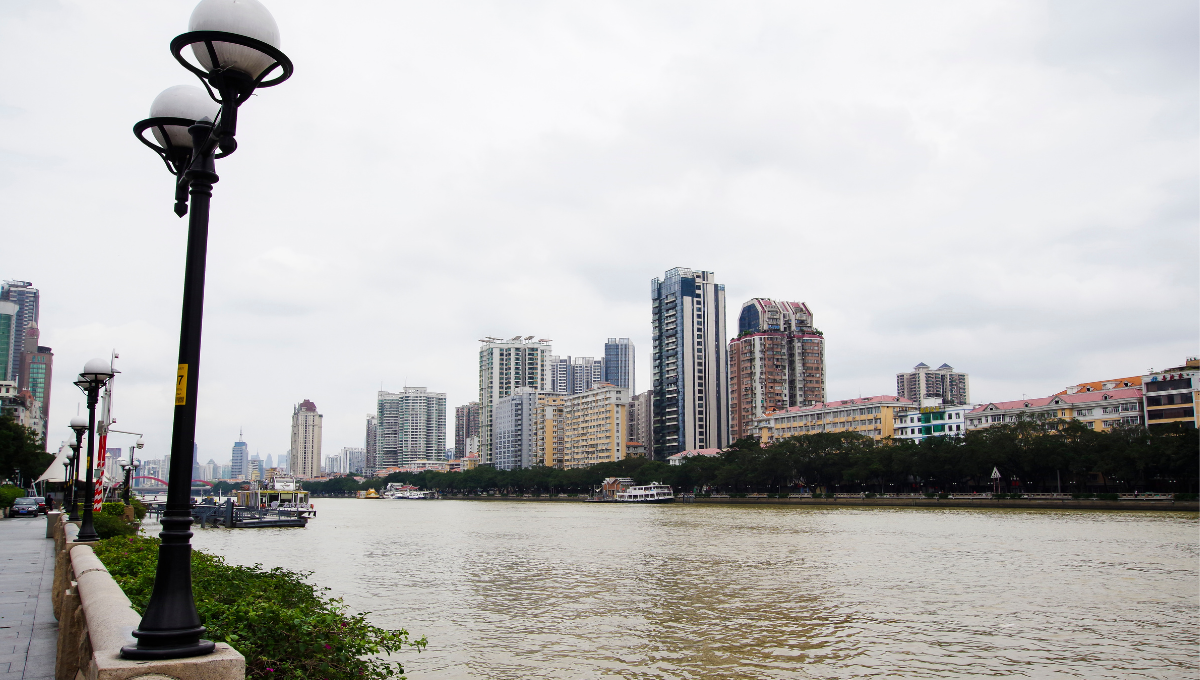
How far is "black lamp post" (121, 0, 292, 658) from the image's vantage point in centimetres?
468

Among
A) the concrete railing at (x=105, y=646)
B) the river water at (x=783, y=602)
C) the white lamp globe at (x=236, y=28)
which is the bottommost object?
the river water at (x=783, y=602)

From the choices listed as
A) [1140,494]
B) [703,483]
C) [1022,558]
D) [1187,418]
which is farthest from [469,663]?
[703,483]

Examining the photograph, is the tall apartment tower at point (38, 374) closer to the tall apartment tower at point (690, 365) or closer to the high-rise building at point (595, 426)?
the high-rise building at point (595, 426)

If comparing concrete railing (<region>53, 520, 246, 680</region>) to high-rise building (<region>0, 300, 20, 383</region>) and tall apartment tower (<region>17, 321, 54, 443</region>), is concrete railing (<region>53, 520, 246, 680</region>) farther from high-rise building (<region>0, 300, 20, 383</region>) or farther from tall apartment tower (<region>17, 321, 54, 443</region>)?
tall apartment tower (<region>17, 321, 54, 443</region>)

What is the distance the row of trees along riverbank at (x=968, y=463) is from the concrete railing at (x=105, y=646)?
2536 inches

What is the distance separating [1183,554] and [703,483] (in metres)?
79.5

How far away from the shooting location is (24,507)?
4119 cm

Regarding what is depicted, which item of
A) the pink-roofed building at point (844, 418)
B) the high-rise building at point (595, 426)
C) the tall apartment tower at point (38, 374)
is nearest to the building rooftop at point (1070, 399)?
the pink-roofed building at point (844, 418)

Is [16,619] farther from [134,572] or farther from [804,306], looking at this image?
[804,306]

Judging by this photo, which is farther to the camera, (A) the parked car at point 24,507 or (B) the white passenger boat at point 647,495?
(B) the white passenger boat at point 647,495

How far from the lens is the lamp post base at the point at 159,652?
4.45m

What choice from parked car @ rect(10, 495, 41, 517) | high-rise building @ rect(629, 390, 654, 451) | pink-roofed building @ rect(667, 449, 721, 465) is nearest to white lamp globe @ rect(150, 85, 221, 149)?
parked car @ rect(10, 495, 41, 517)

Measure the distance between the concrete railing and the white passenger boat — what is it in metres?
103

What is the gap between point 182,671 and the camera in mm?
4270
